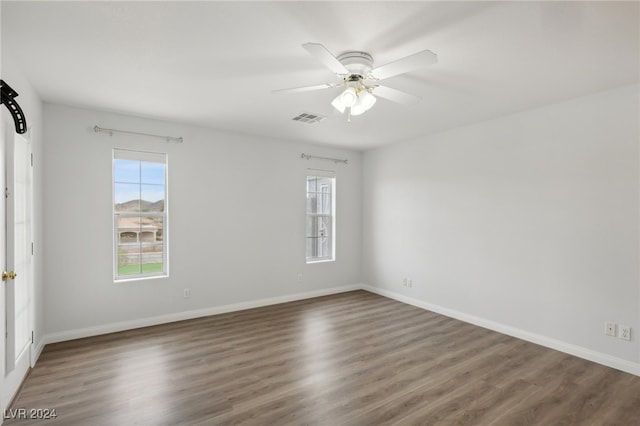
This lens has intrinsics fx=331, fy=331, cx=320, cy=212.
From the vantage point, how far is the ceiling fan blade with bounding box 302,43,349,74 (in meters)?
1.89

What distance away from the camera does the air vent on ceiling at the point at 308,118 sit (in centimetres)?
400

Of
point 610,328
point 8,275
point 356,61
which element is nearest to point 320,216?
point 356,61

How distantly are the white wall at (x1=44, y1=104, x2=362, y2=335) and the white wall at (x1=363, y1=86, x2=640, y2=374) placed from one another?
163cm

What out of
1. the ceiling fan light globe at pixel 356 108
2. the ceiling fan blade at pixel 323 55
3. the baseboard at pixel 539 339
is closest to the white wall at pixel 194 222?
the baseboard at pixel 539 339

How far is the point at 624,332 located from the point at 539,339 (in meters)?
0.77

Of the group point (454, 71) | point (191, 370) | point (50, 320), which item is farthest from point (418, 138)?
point (50, 320)

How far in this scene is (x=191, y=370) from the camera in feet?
9.84

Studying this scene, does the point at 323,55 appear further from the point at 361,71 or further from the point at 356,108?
the point at 356,108

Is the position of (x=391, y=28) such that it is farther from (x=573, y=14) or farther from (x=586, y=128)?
(x=586, y=128)

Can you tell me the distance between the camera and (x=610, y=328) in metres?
3.16

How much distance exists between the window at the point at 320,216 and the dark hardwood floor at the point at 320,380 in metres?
1.91

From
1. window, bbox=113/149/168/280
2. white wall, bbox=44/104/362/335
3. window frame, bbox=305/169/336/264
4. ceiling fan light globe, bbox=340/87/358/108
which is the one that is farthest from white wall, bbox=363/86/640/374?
window, bbox=113/149/168/280

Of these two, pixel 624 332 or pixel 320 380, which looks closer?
pixel 320 380

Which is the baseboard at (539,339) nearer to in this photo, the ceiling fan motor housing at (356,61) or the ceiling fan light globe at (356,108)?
the ceiling fan light globe at (356,108)
